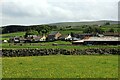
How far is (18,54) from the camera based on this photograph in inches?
2537

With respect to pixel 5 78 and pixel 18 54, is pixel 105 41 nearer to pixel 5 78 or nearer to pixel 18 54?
pixel 18 54

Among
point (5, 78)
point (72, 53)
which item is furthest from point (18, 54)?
point (5, 78)

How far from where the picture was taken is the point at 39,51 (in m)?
67.2

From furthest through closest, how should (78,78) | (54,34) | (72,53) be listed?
(54,34)
(72,53)
(78,78)

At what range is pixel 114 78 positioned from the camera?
20.2 metres

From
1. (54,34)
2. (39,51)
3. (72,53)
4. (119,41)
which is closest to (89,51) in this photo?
(72,53)

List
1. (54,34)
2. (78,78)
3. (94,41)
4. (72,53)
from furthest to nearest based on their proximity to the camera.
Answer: (54,34) → (94,41) → (72,53) → (78,78)

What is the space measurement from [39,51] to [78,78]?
4738 cm

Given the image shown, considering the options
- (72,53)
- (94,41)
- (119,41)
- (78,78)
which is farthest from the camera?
(94,41)

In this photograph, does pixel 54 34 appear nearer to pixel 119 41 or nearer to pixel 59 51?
pixel 119 41

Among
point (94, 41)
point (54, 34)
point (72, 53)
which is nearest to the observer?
point (72, 53)

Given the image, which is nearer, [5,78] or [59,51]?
[5,78]

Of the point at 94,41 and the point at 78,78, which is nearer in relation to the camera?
the point at 78,78

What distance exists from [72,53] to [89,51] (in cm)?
421
